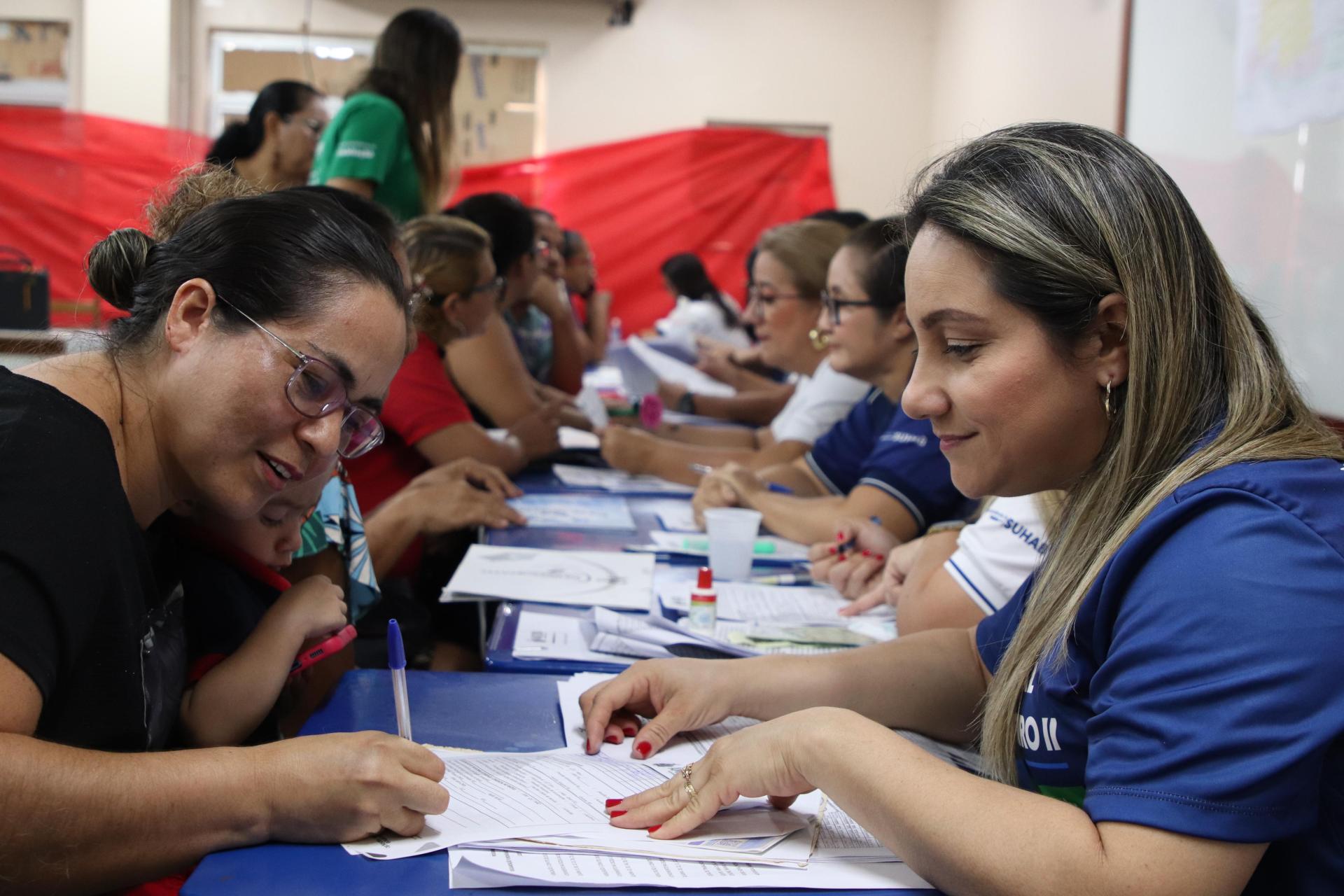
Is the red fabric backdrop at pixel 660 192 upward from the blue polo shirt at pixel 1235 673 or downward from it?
upward

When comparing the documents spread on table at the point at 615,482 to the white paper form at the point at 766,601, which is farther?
the documents spread on table at the point at 615,482

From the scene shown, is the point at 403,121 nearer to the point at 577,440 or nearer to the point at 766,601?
the point at 577,440

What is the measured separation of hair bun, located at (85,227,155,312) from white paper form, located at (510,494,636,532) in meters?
1.23

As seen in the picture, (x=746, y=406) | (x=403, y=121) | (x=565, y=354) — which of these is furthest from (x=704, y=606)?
(x=565, y=354)

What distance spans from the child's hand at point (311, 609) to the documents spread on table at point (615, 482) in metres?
1.54

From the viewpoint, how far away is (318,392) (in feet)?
3.54

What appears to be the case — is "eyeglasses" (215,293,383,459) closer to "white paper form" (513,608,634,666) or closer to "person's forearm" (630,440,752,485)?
"white paper form" (513,608,634,666)

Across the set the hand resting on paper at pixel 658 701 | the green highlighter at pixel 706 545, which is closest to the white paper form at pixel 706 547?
the green highlighter at pixel 706 545

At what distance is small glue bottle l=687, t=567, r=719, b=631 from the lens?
1573 mm

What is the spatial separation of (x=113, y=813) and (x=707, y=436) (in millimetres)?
2971

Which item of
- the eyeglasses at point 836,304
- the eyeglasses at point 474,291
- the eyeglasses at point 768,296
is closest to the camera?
the eyeglasses at point 836,304

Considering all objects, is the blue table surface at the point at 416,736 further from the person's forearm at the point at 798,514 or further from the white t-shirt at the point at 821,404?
the white t-shirt at the point at 821,404

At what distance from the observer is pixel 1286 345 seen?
2.26 meters

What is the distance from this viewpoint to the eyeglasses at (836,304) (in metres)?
2.51
